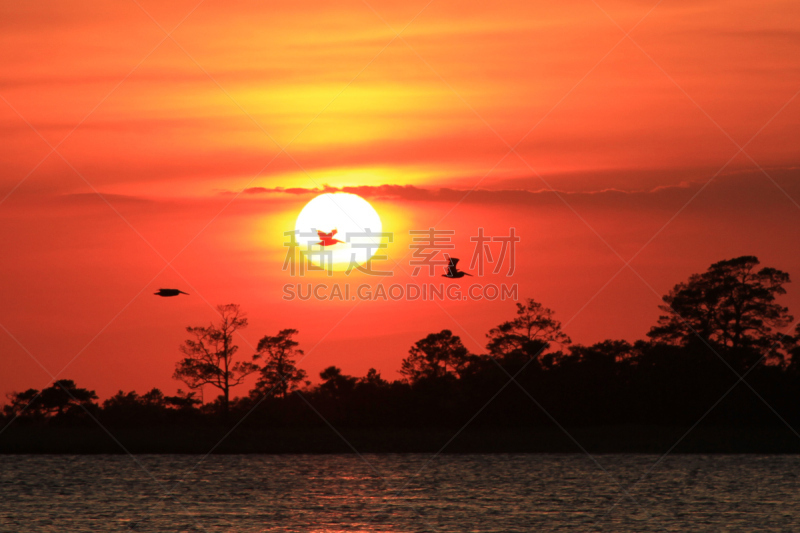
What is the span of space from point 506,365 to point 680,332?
19475 mm

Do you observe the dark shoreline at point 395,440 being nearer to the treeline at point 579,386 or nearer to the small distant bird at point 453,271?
the treeline at point 579,386

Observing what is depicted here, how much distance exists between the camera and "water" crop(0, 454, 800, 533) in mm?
55719

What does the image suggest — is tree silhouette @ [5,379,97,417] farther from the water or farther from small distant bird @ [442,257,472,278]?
small distant bird @ [442,257,472,278]

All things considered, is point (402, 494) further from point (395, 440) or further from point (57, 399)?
point (57, 399)

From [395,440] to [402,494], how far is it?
38300mm

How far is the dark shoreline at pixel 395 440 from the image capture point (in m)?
100

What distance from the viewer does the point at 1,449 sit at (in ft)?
369

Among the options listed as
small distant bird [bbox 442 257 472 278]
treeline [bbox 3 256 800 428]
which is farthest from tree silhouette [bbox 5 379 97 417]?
small distant bird [bbox 442 257 472 278]

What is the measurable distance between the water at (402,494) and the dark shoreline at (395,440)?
1698mm

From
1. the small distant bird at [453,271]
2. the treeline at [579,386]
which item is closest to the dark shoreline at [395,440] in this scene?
the treeline at [579,386]

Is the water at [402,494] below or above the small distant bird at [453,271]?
below

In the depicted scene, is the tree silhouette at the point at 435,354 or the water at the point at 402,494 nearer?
the water at the point at 402,494

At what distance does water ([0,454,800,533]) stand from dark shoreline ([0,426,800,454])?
170 centimetres

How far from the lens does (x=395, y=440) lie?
109688 mm
